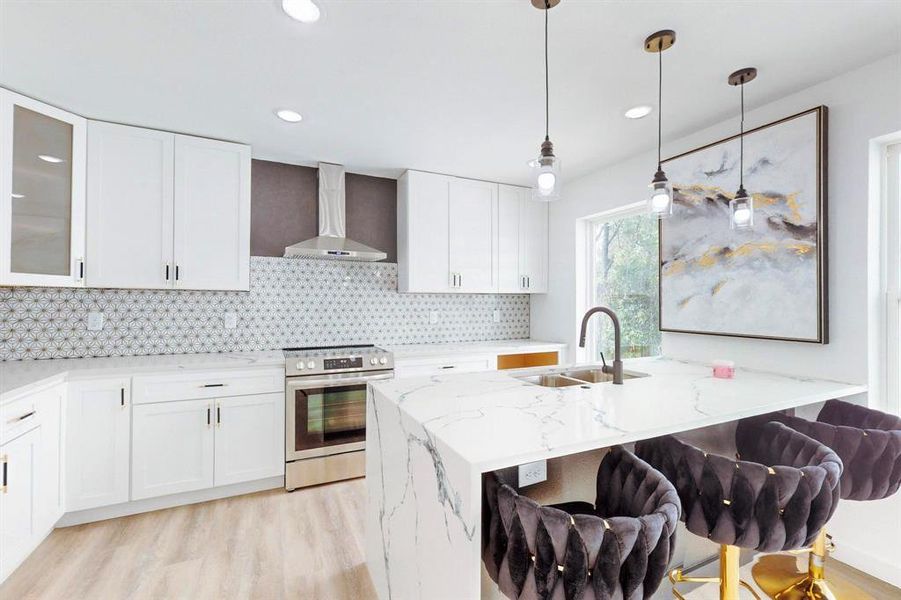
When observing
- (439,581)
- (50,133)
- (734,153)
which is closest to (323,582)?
(439,581)

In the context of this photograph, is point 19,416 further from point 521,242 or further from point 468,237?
point 521,242

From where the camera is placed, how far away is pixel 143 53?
6.21 ft

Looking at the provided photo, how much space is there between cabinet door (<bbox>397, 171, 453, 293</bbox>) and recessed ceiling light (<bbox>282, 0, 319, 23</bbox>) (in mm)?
1865

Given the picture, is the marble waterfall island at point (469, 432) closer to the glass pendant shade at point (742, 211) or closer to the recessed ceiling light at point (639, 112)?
the glass pendant shade at point (742, 211)

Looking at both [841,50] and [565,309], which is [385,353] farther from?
[841,50]

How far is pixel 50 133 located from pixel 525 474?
3176mm

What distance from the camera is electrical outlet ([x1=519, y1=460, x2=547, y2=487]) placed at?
155 cm

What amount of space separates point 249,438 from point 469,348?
182 centimetres

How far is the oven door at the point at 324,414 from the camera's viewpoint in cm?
290

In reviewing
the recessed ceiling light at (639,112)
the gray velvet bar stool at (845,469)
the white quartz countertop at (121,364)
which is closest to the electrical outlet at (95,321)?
the white quartz countertop at (121,364)

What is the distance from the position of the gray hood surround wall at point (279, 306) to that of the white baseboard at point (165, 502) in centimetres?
99

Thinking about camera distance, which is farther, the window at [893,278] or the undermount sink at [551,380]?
the undermount sink at [551,380]

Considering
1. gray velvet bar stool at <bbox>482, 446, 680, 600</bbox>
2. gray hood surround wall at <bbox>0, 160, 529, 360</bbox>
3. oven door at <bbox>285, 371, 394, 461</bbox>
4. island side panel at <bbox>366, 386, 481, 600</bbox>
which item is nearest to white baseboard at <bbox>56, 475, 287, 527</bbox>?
oven door at <bbox>285, 371, 394, 461</bbox>

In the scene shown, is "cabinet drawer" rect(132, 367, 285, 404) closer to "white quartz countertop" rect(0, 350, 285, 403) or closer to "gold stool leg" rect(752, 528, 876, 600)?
"white quartz countertop" rect(0, 350, 285, 403)
